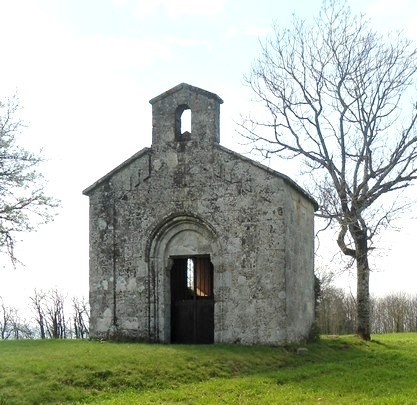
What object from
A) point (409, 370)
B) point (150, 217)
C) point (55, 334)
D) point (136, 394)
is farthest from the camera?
point (55, 334)

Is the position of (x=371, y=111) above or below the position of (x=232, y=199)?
above

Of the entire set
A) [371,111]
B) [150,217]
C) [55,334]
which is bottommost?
[55,334]

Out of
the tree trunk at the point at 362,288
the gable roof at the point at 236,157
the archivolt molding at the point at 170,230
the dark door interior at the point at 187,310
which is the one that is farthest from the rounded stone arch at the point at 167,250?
the tree trunk at the point at 362,288

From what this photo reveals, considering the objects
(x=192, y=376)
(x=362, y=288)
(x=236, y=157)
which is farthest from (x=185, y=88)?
(x=362, y=288)

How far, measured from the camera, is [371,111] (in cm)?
2738

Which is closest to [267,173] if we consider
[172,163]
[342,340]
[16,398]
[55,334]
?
[172,163]

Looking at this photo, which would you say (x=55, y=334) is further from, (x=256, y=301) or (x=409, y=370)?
(x=409, y=370)

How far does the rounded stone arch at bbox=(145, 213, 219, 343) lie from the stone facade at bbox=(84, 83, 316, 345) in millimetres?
33

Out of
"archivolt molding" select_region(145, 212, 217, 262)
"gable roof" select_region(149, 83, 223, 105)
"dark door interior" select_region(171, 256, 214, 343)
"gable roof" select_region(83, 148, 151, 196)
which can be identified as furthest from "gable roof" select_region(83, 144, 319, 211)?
"dark door interior" select_region(171, 256, 214, 343)

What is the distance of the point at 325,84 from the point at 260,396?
17335 millimetres

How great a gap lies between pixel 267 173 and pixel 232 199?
1.39 metres

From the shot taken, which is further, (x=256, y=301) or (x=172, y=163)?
(x=172, y=163)

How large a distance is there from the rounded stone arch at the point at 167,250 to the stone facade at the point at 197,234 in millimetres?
33

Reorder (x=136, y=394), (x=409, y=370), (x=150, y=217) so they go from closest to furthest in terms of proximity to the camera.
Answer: (x=136, y=394) → (x=409, y=370) → (x=150, y=217)
